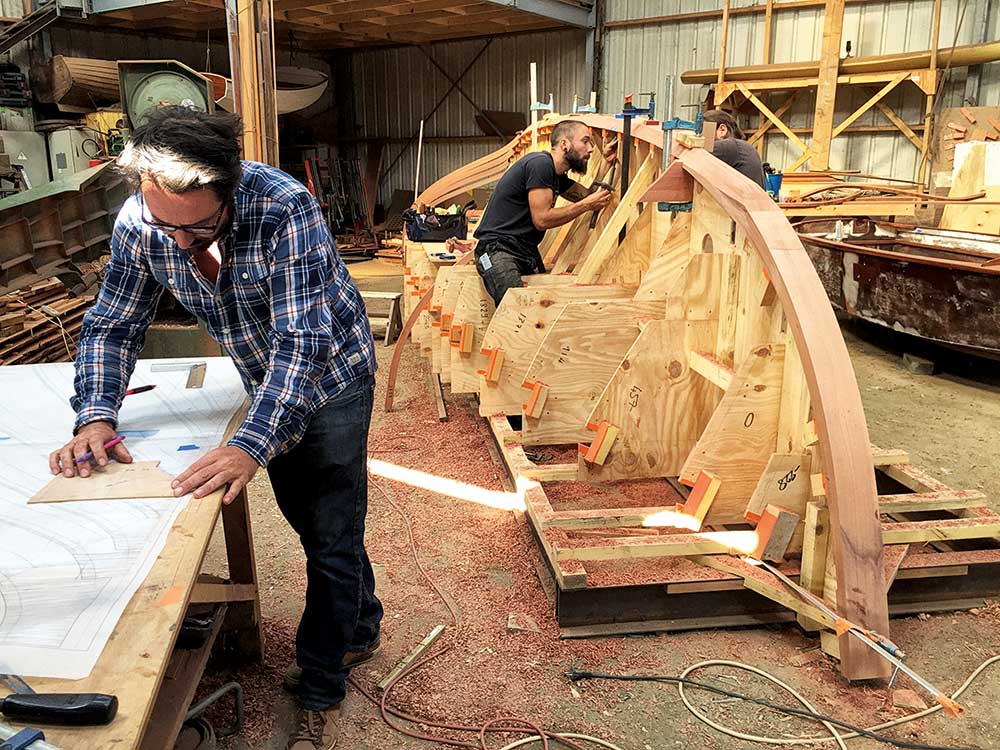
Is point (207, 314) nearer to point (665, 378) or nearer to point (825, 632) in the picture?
point (665, 378)

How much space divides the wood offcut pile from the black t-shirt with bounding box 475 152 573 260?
3.44 metres

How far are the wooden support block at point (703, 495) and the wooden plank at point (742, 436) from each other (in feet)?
0.08

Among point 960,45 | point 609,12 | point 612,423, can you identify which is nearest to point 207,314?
point 612,423

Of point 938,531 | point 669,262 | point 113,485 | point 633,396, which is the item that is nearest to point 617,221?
point 669,262

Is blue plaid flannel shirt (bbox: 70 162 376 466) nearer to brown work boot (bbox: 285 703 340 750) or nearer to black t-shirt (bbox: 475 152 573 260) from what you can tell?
brown work boot (bbox: 285 703 340 750)

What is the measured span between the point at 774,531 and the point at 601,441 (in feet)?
2.76

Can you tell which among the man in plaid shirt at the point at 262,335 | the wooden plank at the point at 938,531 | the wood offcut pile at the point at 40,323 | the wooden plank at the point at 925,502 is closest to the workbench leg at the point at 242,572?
the man in plaid shirt at the point at 262,335

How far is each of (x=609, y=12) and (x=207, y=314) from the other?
12454 millimetres

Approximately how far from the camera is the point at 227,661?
8.68 ft

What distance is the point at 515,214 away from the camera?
5.06 metres

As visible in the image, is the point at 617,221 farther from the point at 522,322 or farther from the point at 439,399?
the point at 439,399

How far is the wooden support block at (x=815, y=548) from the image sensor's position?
2.59 meters

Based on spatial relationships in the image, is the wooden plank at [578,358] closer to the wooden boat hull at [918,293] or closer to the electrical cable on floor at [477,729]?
the electrical cable on floor at [477,729]

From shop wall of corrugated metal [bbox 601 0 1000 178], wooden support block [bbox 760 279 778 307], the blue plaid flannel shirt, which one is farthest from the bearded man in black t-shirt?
shop wall of corrugated metal [bbox 601 0 1000 178]
